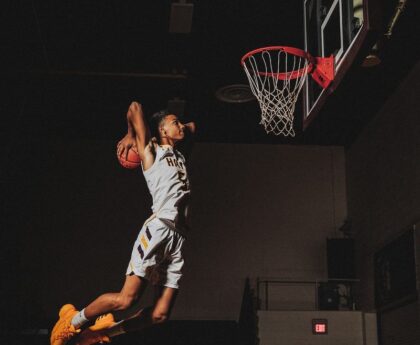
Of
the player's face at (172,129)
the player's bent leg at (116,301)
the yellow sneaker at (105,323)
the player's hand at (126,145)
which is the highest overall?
the player's face at (172,129)

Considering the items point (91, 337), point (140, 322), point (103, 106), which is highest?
point (103, 106)

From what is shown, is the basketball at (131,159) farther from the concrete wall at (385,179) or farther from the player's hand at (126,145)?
the concrete wall at (385,179)

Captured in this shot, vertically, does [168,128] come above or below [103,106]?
below

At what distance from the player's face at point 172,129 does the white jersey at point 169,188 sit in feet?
0.55

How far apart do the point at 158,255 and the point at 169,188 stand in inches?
19.1

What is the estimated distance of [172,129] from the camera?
15.5 ft

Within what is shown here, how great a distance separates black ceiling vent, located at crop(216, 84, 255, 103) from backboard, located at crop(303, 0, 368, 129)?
2150mm

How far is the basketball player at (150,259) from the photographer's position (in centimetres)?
417

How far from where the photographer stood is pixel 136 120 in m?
4.44

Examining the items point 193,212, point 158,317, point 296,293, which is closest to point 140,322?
point 158,317

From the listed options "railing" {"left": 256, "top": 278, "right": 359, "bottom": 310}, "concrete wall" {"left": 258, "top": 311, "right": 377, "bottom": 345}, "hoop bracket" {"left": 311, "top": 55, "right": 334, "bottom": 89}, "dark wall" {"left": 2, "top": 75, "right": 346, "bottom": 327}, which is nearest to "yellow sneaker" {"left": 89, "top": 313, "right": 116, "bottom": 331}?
"hoop bracket" {"left": 311, "top": 55, "right": 334, "bottom": 89}

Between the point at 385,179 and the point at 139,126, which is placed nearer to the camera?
the point at 139,126

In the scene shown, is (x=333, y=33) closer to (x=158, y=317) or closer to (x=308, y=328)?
(x=158, y=317)

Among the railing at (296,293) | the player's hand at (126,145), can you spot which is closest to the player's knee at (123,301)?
the player's hand at (126,145)
